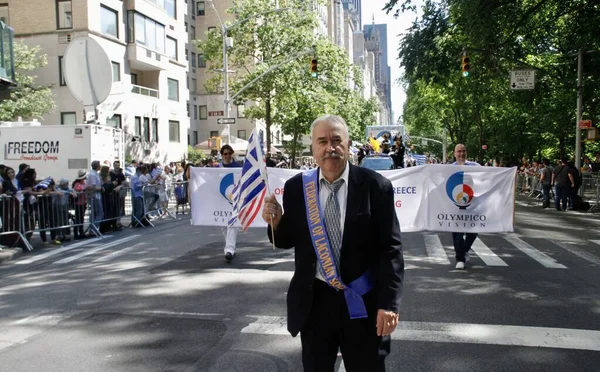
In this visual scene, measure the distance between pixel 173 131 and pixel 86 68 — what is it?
87.7ft

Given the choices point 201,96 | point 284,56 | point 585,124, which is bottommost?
point 585,124

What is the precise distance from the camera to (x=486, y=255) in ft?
32.1

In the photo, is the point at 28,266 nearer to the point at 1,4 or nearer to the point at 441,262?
the point at 441,262

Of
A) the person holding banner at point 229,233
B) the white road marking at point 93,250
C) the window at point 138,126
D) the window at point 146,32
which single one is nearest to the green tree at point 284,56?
the window at point 146,32

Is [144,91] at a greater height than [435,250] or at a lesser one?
→ greater

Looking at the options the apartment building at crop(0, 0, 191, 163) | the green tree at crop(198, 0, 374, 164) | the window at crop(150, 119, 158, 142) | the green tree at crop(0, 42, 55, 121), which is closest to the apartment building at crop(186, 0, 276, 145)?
the apartment building at crop(0, 0, 191, 163)

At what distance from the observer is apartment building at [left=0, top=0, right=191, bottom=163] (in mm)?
32125

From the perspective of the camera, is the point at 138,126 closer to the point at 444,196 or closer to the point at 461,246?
the point at 444,196

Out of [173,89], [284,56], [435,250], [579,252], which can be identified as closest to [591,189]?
[579,252]

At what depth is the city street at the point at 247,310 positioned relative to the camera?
4.71m

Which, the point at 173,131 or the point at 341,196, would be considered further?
the point at 173,131

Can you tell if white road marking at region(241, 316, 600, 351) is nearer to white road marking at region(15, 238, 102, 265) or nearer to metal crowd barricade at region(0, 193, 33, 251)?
white road marking at region(15, 238, 102, 265)

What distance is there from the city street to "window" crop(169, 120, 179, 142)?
3095 cm

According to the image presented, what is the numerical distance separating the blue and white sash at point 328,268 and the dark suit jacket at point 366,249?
0.03m
